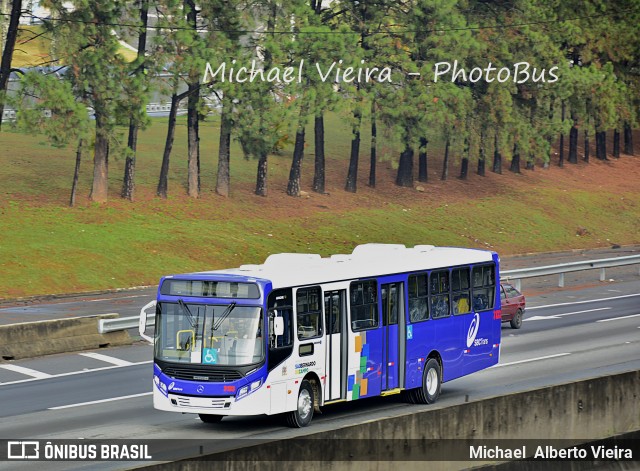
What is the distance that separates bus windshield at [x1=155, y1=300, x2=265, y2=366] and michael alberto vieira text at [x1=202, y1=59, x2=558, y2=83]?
130 ft

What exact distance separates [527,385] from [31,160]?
143ft

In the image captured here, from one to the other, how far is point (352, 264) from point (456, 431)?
7049 millimetres

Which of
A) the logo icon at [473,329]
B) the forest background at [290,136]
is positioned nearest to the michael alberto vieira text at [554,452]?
the logo icon at [473,329]

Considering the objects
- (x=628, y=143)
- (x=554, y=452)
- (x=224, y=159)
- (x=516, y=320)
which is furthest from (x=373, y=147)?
(x=554, y=452)

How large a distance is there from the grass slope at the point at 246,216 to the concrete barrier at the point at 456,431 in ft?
95.2

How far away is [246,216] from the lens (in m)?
59.2

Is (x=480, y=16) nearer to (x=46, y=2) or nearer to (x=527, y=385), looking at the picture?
(x=46, y=2)

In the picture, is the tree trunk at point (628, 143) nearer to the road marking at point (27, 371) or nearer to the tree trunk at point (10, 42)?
the tree trunk at point (10, 42)

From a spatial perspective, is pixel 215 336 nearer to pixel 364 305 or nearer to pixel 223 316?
pixel 223 316

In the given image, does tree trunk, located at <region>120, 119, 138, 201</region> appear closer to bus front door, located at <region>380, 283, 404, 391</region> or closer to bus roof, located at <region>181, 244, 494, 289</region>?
bus roof, located at <region>181, 244, 494, 289</region>

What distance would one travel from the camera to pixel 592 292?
45.3 metres

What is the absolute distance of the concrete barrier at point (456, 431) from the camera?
12.7m

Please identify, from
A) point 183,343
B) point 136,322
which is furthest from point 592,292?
point 183,343

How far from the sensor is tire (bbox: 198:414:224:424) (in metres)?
20.1
